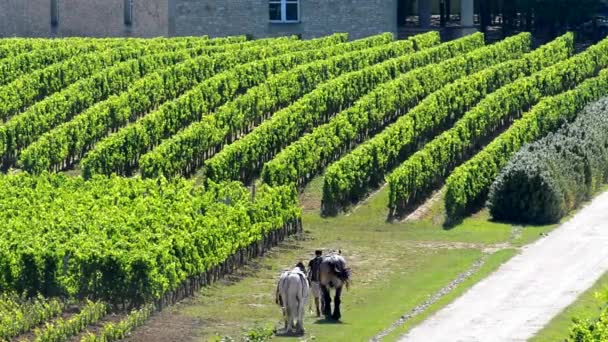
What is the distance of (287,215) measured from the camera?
47.9 meters

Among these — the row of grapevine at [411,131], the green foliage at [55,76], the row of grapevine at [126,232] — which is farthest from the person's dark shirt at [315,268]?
the green foliage at [55,76]

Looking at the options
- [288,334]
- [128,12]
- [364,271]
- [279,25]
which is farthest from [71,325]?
[128,12]

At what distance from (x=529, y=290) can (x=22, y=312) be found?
37.7ft

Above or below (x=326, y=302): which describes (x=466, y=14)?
above

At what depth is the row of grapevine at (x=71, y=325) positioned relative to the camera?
3631cm

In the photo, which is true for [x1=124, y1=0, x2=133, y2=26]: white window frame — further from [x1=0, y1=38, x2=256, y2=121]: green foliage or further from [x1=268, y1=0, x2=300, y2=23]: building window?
[x1=0, y1=38, x2=256, y2=121]: green foliage

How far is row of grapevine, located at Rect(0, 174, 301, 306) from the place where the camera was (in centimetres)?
4000

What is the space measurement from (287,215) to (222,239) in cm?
460

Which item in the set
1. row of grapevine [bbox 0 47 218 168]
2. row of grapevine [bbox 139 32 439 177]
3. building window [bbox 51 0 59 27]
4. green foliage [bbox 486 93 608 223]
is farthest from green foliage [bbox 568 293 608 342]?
building window [bbox 51 0 59 27]

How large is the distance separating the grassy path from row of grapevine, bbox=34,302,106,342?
1.02m

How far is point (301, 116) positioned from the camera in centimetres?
5947

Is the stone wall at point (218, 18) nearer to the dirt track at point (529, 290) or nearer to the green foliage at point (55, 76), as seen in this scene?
the green foliage at point (55, 76)

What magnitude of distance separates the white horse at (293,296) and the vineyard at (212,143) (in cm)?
317

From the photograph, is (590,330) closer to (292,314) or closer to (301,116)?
(292,314)
